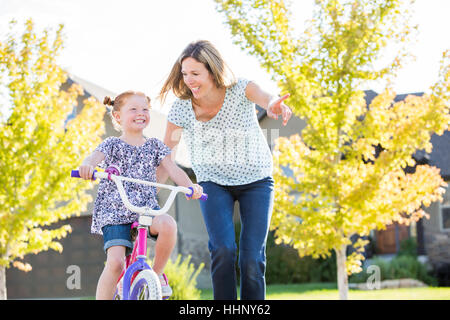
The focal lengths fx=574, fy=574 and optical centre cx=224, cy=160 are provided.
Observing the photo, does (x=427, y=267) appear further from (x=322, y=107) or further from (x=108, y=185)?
(x=108, y=185)

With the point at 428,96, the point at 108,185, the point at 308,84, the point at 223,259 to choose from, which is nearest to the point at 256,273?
the point at 223,259

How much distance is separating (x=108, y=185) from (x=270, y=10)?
613 cm

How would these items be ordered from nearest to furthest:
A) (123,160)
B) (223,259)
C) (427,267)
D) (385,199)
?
(223,259)
(123,160)
(385,199)
(427,267)

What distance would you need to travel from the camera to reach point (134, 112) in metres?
3.74

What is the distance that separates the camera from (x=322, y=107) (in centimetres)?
912

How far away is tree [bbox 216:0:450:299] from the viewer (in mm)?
8977

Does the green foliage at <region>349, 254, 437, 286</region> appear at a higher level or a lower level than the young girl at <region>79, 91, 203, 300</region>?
lower

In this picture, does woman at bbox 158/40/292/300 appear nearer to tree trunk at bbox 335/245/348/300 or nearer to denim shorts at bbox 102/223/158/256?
denim shorts at bbox 102/223/158/256

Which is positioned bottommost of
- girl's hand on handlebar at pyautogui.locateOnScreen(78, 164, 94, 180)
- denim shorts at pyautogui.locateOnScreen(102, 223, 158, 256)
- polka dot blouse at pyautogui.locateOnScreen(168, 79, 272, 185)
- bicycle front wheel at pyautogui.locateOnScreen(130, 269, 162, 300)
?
bicycle front wheel at pyautogui.locateOnScreen(130, 269, 162, 300)

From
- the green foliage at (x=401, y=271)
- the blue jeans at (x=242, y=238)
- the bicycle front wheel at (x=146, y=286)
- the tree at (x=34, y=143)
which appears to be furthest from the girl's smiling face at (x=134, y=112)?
the green foliage at (x=401, y=271)

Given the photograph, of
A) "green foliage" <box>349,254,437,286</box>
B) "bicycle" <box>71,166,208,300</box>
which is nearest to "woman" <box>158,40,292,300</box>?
"bicycle" <box>71,166,208,300</box>

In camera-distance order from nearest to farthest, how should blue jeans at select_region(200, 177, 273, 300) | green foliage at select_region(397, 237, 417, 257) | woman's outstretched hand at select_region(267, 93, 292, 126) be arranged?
woman's outstretched hand at select_region(267, 93, 292, 126)
blue jeans at select_region(200, 177, 273, 300)
green foliage at select_region(397, 237, 417, 257)

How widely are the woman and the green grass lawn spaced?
29.3 feet

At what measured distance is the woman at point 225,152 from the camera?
353 centimetres
